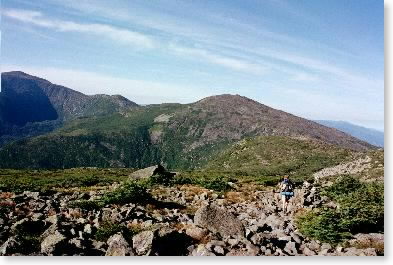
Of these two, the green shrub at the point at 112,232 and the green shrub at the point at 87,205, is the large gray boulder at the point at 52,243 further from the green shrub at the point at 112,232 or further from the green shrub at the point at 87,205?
the green shrub at the point at 87,205

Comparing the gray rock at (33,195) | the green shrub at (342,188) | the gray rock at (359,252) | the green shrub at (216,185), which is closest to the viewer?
the gray rock at (359,252)

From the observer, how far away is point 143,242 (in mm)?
12742

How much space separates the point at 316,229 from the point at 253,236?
243 centimetres

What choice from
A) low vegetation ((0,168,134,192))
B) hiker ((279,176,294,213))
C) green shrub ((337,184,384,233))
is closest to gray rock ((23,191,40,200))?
low vegetation ((0,168,134,192))

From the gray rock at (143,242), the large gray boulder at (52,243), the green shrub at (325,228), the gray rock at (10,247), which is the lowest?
the gray rock at (10,247)

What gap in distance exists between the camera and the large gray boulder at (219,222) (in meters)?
14.3

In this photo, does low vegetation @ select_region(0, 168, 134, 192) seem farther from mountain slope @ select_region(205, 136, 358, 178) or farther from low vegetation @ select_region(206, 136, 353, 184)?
mountain slope @ select_region(205, 136, 358, 178)

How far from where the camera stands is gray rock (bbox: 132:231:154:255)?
1254cm

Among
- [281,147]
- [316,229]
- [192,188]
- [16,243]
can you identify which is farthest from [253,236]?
[281,147]

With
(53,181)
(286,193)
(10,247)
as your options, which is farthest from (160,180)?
(53,181)

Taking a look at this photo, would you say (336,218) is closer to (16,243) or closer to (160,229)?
(160,229)

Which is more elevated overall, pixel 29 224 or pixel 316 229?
pixel 316 229

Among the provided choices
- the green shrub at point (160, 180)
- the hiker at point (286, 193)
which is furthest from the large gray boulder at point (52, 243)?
the green shrub at point (160, 180)

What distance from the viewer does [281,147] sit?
11994 centimetres
